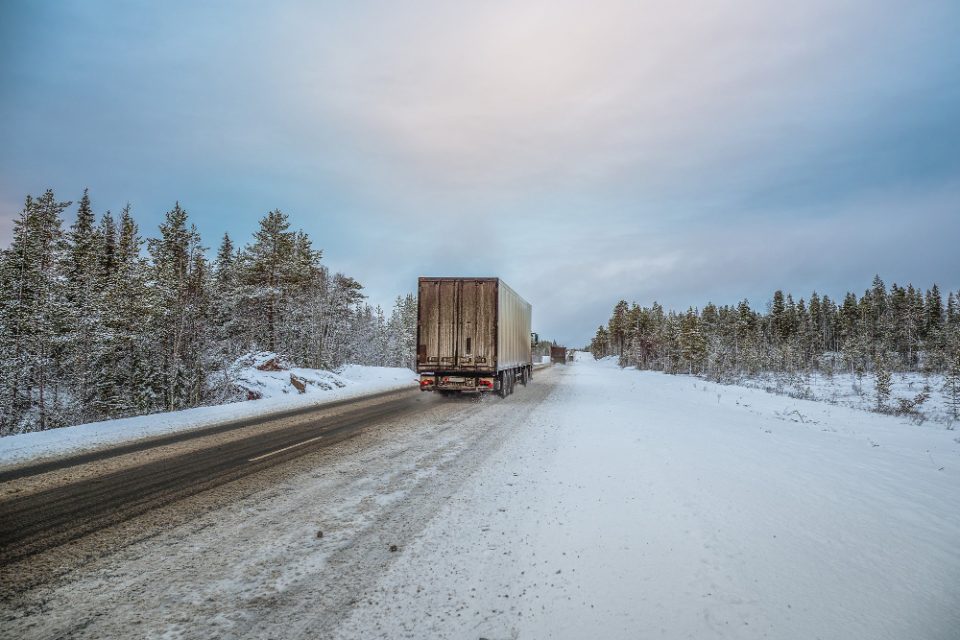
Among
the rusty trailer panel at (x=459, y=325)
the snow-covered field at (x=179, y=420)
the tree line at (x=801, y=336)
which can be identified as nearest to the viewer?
the snow-covered field at (x=179, y=420)

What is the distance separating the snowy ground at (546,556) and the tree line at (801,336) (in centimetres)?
4618

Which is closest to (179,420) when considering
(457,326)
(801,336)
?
(457,326)

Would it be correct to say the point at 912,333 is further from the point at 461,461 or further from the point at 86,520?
the point at 86,520

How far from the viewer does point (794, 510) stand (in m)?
5.00

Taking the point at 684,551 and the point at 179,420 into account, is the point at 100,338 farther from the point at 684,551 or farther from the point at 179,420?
the point at 684,551

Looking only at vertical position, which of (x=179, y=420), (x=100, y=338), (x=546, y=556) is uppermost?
(x=100, y=338)

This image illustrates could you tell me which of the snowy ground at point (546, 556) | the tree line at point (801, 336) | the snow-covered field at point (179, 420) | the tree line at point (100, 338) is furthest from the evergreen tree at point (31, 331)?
the tree line at point (801, 336)

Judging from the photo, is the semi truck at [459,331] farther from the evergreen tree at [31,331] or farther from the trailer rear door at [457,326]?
the evergreen tree at [31,331]

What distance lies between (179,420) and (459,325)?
8977 mm

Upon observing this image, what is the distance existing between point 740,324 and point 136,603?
303 feet

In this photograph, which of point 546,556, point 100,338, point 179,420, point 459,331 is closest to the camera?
point 546,556

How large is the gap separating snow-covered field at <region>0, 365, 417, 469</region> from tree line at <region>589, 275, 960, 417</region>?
42734 millimetres

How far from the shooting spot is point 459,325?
15.4 metres

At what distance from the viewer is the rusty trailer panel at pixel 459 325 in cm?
1535
